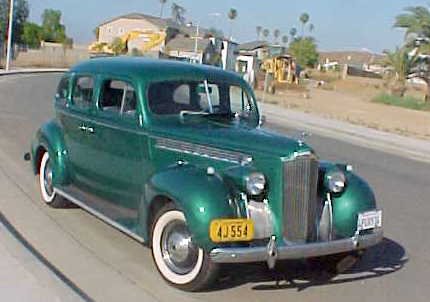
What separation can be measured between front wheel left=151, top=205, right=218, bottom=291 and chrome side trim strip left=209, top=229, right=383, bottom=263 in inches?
10.2

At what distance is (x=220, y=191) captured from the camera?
4.57 meters

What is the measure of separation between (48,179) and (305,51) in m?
99.4

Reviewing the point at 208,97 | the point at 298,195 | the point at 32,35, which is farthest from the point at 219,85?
the point at 32,35

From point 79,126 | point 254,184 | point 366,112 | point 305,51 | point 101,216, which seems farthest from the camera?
point 305,51

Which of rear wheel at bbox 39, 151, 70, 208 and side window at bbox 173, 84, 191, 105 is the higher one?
side window at bbox 173, 84, 191, 105

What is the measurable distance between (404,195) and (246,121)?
→ 4750 millimetres

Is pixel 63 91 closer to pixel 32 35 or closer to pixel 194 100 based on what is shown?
pixel 194 100

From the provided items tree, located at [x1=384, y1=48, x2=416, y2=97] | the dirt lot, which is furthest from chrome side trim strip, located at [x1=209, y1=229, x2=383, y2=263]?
tree, located at [x1=384, y1=48, x2=416, y2=97]

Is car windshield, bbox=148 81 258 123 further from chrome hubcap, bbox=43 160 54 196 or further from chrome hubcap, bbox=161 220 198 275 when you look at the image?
chrome hubcap, bbox=43 160 54 196

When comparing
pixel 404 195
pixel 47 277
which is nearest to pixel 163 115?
pixel 47 277

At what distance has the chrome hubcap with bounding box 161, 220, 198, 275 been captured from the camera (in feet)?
15.7

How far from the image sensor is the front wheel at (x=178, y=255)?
4656 mm

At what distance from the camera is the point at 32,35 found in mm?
94750

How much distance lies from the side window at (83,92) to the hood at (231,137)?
124 centimetres
